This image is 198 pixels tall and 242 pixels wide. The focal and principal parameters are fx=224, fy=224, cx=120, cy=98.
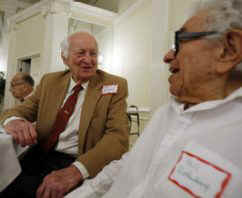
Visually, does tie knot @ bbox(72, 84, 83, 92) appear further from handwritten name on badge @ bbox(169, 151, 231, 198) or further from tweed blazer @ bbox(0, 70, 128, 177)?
handwritten name on badge @ bbox(169, 151, 231, 198)

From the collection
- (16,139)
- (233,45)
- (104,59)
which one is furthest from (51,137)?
(104,59)

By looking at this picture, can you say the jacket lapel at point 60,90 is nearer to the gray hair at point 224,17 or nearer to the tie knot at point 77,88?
the tie knot at point 77,88

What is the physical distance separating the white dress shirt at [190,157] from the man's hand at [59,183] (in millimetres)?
121

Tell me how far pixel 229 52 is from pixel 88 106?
2.99ft

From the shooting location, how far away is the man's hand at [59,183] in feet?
3.07

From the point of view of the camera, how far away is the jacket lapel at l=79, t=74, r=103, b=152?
1.35 meters

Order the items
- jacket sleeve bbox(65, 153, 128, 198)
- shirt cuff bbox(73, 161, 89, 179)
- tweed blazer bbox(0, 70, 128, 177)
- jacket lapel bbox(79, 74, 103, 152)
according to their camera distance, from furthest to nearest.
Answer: jacket lapel bbox(79, 74, 103, 152) → tweed blazer bbox(0, 70, 128, 177) → shirt cuff bbox(73, 161, 89, 179) → jacket sleeve bbox(65, 153, 128, 198)

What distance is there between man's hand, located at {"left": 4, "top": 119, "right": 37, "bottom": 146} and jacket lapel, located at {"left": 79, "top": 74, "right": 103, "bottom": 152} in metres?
0.28

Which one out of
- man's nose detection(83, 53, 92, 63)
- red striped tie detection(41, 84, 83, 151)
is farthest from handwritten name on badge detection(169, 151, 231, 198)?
man's nose detection(83, 53, 92, 63)

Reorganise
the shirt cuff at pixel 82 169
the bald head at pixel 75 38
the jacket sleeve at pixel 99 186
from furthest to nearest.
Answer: the bald head at pixel 75 38 < the shirt cuff at pixel 82 169 < the jacket sleeve at pixel 99 186

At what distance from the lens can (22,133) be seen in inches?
45.9

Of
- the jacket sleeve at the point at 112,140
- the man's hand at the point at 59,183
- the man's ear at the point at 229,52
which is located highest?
the man's ear at the point at 229,52

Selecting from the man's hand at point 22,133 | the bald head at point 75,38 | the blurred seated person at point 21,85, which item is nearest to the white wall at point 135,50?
the blurred seated person at point 21,85

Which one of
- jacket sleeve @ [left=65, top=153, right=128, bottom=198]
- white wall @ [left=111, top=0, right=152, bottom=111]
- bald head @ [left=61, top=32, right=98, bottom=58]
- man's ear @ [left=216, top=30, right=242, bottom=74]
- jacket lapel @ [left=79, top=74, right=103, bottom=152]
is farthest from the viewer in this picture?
white wall @ [left=111, top=0, right=152, bottom=111]
